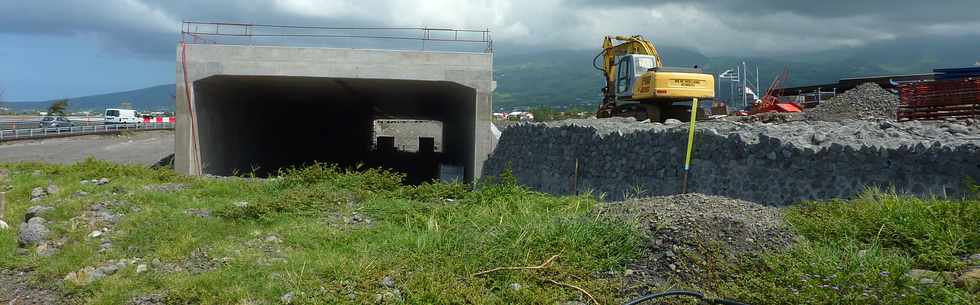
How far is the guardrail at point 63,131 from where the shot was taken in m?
33.3

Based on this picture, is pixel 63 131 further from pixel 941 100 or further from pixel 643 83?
pixel 941 100

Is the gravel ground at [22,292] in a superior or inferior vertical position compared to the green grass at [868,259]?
inferior

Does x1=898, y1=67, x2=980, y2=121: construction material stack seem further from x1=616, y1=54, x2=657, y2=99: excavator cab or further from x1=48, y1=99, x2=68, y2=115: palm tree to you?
x1=48, y1=99, x2=68, y2=115: palm tree

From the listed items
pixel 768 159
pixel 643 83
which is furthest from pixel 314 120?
pixel 768 159

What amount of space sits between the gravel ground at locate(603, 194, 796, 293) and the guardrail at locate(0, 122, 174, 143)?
114 ft

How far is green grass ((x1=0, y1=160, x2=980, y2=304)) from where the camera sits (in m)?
5.15

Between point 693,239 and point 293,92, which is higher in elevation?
point 293,92

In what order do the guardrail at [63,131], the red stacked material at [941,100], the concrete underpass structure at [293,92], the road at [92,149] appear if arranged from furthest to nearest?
1. the guardrail at [63,131]
2. the road at [92,149]
3. the concrete underpass structure at [293,92]
4. the red stacked material at [941,100]

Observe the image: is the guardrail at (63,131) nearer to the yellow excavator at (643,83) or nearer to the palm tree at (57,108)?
the palm tree at (57,108)

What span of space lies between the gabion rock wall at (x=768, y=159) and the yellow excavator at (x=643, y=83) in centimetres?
254

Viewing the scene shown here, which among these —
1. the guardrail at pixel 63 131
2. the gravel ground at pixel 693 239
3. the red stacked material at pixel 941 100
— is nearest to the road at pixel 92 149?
the guardrail at pixel 63 131

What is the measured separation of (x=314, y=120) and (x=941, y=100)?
2532 centimetres

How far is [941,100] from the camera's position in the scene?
1504 cm

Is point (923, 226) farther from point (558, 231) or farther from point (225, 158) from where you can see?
point (225, 158)
